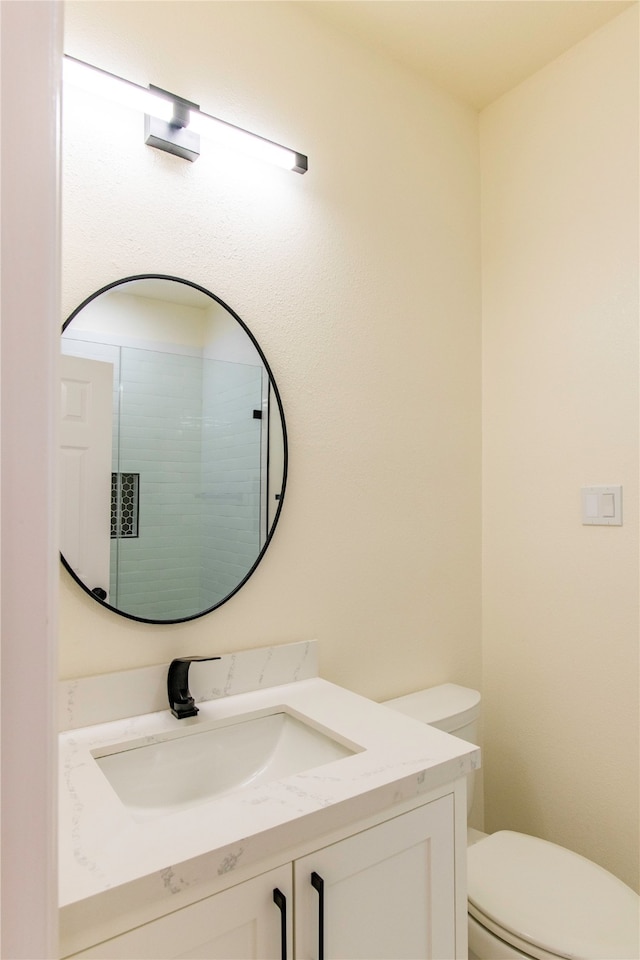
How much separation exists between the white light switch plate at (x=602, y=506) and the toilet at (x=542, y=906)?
0.72 metres

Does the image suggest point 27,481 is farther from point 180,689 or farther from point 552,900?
point 552,900

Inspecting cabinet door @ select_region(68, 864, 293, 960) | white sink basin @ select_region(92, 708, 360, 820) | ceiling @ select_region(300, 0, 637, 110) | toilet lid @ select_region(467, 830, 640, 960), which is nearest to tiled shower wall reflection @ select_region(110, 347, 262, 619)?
white sink basin @ select_region(92, 708, 360, 820)

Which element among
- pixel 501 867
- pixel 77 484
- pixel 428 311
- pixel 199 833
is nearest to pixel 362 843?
pixel 199 833

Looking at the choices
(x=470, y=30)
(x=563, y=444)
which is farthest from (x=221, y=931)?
(x=470, y=30)

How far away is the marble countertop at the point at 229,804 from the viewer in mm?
720

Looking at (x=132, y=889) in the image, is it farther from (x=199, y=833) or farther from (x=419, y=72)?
(x=419, y=72)

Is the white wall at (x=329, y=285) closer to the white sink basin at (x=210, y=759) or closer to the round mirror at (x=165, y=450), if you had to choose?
the round mirror at (x=165, y=450)

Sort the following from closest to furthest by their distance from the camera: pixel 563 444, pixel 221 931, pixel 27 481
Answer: pixel 27 481, pixel 221 931, pixel 563 444

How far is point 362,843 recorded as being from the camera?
91 cm

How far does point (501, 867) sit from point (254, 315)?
1438 mm

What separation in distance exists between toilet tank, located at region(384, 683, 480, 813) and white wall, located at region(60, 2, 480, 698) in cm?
6

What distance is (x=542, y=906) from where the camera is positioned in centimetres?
121

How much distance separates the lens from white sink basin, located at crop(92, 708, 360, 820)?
42.6 inches

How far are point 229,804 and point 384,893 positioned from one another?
A: 0.33 metres
